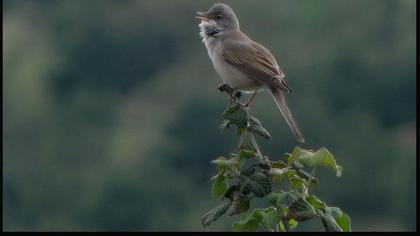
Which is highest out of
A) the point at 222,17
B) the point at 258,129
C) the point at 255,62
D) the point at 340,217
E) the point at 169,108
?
the point at 169,108

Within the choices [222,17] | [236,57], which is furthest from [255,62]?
[222,17]

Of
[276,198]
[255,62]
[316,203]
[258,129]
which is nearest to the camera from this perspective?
[276,198]

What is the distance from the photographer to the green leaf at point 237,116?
409cm

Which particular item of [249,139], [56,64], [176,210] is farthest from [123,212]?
[249,139]

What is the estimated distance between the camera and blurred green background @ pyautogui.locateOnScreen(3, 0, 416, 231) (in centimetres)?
3994

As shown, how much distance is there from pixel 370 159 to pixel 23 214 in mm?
10559

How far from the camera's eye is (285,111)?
19.1ft

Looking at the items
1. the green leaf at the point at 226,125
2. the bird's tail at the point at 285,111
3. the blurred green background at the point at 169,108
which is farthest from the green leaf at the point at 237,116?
the blurred green background at the point at 169,108

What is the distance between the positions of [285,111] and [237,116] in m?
1.72

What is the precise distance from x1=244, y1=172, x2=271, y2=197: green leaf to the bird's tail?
97 cm

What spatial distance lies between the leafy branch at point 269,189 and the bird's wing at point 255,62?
2293 mm

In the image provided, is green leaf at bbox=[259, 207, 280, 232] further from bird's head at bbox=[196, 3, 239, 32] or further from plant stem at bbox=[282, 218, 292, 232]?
bird's head at bbox=[196, 3, 239, 32]

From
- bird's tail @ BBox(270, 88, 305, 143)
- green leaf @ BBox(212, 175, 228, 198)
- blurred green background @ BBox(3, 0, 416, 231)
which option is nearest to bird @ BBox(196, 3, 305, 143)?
bird's tail @ BBox(270, 88, 305, 143)

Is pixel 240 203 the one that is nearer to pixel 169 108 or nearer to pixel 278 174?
pixel 278 174
